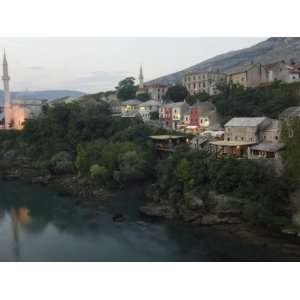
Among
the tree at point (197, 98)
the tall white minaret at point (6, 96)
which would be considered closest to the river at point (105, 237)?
the tree at point (197, 98)

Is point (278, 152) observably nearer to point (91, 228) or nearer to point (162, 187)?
point (162, 187)

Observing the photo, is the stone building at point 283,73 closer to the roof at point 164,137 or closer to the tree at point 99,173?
the roof at point 164,137

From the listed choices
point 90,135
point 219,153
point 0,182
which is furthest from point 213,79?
point 0,182

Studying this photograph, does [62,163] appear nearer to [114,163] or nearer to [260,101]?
[114,163]

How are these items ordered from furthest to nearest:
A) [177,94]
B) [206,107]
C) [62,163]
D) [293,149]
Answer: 1. [177,94]
2. [206,107]
3. [62,163]
4. [293,149]

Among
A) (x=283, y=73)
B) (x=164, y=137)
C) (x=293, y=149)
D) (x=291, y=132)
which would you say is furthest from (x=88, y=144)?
(x=283, y=73)

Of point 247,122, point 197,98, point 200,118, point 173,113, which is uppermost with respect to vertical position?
point 197,98

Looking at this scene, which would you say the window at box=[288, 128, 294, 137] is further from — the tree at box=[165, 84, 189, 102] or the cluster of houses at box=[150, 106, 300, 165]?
the tree at box=[165, 84, 189, 102]
